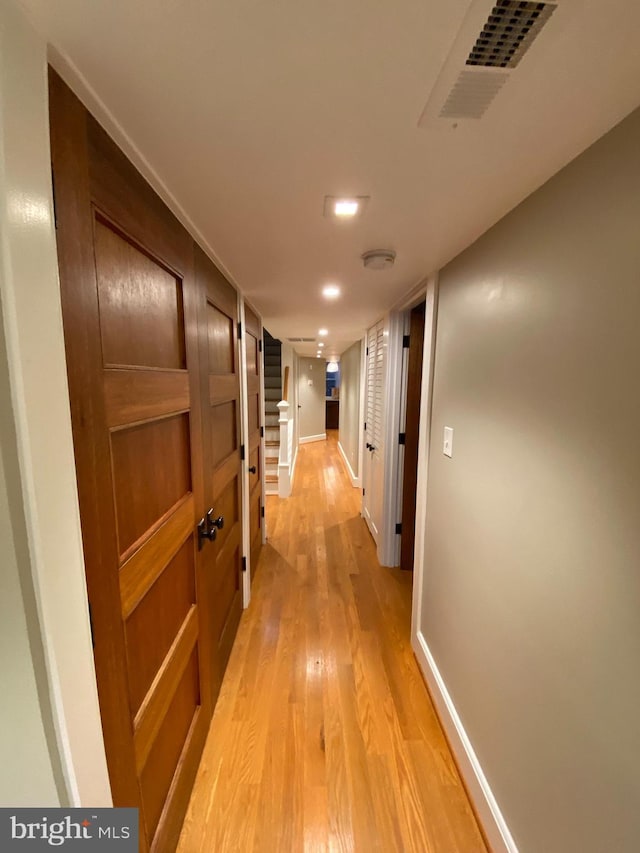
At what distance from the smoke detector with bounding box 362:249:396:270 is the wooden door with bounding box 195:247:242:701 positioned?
0.68 m

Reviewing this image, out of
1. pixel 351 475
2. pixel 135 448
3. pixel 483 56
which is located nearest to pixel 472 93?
pixel 483 56

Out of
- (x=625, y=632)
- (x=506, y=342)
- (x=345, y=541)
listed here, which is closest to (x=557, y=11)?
(x=506, y=342)

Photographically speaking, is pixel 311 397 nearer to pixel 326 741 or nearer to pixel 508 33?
pixel 326 741

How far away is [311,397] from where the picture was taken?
7.53 metres

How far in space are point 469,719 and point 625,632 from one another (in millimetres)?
921

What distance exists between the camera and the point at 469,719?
1.27 metres

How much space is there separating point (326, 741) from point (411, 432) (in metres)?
1.91

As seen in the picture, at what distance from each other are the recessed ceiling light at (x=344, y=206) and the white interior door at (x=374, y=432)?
1.79 m

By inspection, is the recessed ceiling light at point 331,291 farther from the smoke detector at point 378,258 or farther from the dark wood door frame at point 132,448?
the dark wood door frame at point 132,448

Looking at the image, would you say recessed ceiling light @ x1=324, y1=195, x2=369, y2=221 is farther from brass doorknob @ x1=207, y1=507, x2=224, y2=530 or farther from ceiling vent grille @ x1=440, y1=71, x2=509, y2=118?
brass doorknob @ x1=207, y1=507, x2=224, y2=530

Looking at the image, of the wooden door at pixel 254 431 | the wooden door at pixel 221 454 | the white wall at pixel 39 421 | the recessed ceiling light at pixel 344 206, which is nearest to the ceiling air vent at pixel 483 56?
the recessed ceiling light at pixel 344 206

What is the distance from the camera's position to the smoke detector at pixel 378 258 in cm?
137

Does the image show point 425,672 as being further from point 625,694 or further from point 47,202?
point 47,202

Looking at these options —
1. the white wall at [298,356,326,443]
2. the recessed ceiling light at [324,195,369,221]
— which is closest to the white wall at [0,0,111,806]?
the recessed ceiling light at [324,195,369,221]
